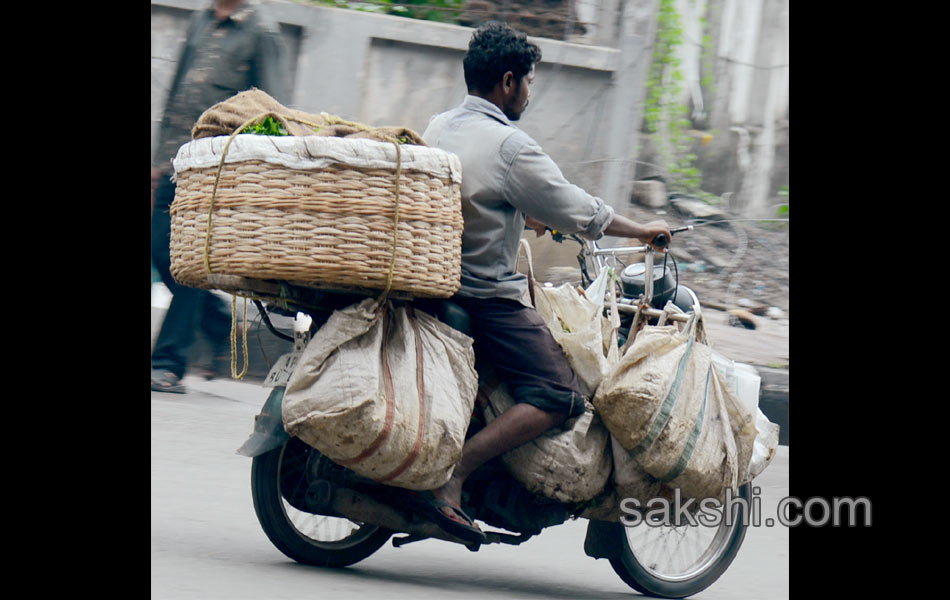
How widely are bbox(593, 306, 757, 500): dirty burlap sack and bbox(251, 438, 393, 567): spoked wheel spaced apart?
88 centimetres

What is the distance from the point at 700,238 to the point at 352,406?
6.67m

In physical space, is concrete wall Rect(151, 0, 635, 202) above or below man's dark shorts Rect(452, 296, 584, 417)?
above

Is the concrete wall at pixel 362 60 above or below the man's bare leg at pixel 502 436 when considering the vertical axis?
above

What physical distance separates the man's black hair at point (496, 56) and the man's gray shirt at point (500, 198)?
0.08 metres

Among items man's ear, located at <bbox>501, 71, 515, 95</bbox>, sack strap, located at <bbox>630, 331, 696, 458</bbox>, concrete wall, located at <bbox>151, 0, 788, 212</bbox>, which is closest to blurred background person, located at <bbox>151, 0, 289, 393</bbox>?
concrete wall, located at <bbox>151, 0, 788, 212</bbox>

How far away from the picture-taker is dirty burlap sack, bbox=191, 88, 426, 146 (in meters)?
3.71

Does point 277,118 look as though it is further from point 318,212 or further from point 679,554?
point 679,554

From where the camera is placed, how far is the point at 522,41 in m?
4.07

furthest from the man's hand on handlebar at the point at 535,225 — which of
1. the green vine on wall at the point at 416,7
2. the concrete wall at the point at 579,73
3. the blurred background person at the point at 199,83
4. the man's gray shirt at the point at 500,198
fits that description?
the green vine on wall at the point at 416,7

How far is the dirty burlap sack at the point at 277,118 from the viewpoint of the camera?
371 cm

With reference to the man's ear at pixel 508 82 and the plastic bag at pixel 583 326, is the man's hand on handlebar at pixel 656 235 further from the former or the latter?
the man's ear at pixel 508 82

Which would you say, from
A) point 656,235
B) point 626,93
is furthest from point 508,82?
point 626,93

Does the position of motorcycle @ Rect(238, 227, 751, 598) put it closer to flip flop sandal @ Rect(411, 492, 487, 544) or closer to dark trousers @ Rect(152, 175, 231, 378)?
flip flop sandal @ Rect(411, 492, 487, 544)
